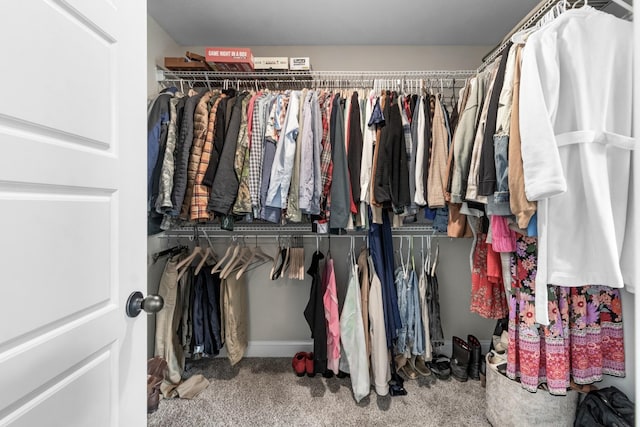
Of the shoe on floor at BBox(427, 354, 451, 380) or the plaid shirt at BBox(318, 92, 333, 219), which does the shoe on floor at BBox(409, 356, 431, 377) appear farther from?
the plaid shirt at BBox(318, 92, 333, 219)

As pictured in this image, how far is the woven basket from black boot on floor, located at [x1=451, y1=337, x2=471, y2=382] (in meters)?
0.45

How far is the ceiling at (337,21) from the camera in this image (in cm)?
170

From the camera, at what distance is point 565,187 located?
945 millimetres

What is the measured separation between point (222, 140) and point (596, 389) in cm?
230

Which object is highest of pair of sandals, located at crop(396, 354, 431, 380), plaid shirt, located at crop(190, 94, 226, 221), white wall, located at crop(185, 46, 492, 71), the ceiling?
the ceiling

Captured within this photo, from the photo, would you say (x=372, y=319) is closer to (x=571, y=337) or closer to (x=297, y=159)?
(x=571, y=337)

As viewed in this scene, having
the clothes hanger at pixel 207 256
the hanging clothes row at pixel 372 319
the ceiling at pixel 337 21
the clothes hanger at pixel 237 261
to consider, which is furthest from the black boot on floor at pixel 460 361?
the ceiling at pixel 337 21

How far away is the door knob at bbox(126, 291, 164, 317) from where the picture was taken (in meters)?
0.71

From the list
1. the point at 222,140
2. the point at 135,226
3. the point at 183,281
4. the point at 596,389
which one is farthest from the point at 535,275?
the point at 183,281

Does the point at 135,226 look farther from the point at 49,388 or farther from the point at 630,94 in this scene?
the point at 630,94

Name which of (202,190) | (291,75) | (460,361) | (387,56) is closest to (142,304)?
(202,190)

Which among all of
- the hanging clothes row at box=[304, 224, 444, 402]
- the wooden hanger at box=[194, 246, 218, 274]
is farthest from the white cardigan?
the wooden hanger at box=[194, 246, 218, 274]

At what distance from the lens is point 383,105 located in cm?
167

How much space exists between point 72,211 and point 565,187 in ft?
4.66
